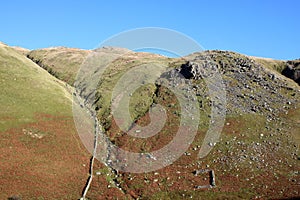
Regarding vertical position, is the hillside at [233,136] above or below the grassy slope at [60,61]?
above

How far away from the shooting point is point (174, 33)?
4344 cm

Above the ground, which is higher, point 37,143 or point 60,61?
point 37,143

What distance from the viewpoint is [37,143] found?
56906mm

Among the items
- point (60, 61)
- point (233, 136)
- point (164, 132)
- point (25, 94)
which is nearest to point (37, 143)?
point (164, 132)

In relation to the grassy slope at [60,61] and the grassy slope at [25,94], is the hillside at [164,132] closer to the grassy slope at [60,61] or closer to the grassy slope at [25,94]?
the grassy slope at [25,94]

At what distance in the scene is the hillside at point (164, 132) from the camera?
4781 cm

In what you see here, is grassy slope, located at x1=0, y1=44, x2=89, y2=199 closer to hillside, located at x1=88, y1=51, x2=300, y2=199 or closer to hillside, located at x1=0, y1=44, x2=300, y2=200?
hillside, located at x1=0, y1=44, x2=300, y2=200

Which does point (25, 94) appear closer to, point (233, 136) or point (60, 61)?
point (233, 136)

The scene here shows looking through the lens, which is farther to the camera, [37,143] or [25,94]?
[25,94]

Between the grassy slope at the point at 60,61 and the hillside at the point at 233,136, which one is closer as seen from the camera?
the hillside at the point at 233,136

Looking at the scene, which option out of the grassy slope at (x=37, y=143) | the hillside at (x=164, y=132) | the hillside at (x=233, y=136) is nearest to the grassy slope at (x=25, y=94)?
the grassy slope at (x=37, y=143)

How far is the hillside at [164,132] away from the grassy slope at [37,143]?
0.14 metres

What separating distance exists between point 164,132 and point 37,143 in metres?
24.1

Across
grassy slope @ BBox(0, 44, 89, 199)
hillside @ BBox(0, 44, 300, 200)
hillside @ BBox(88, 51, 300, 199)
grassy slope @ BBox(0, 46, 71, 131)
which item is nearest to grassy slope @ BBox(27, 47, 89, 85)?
hillside @ BBox(0, 44, 300, 200)
